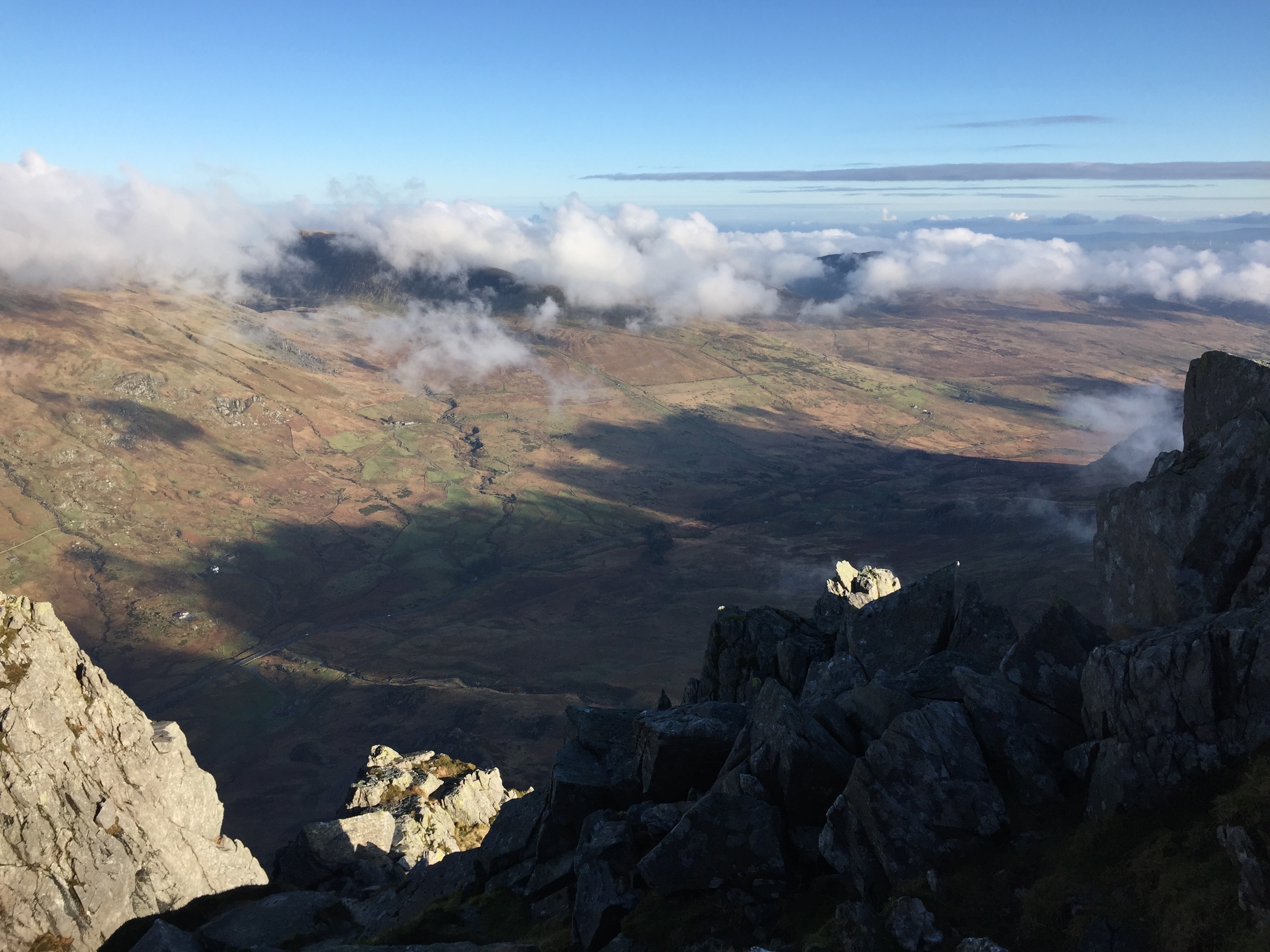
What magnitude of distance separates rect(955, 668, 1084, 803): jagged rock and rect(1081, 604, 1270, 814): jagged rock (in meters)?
1.43

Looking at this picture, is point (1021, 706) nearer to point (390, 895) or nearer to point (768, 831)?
point (768, 831)

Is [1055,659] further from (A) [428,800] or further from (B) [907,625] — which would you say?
(A) [428,800]

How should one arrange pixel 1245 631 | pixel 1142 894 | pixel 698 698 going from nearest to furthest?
pixel 1142 894 < pixel 1245 631 < pixel 698 698

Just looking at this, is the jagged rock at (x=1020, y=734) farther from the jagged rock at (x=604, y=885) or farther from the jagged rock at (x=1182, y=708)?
the jagged rock at (x=604, y=885)

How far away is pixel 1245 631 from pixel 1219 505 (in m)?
12.4

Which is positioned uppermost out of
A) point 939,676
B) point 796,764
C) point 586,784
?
point 939,676

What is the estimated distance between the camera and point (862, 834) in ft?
81.0

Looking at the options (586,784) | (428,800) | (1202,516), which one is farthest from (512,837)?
(428,800)

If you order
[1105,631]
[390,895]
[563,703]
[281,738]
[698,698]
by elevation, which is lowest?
[281,738]

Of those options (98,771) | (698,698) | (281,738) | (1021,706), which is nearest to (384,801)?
(98,771)

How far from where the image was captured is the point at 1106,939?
18.5 metres

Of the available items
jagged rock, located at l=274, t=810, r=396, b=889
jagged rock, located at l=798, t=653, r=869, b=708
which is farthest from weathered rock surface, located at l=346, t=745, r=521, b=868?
jagged rock, located at l=798, t=653, r=869, b=708

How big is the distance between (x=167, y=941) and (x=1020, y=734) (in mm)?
39318

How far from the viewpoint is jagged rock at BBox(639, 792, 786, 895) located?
26000mm
